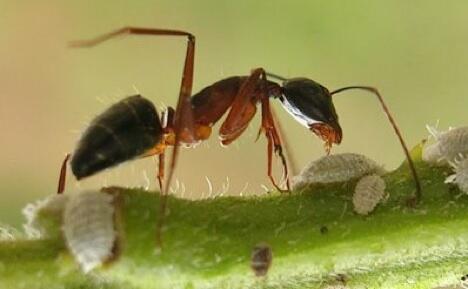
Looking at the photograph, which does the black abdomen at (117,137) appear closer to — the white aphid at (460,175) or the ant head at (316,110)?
the ant head at (316,110)

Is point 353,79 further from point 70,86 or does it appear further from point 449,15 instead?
point 70,86

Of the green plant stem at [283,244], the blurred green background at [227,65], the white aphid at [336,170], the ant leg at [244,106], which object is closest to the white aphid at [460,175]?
the green plant stem at [283,244]

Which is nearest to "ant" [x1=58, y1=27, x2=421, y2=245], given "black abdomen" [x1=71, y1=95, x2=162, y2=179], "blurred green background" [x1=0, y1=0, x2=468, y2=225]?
"black abdomen" [x1=71, y1=95, x2=162, y2=179]

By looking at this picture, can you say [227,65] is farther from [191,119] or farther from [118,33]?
[118,33]

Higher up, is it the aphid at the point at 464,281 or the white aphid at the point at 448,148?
the white aphid at the point at 448,148

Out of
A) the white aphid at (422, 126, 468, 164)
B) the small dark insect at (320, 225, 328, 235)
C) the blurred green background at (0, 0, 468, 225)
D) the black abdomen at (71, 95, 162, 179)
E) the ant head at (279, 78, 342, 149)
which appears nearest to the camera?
the small dark insect at (320, 225, 328, 235)

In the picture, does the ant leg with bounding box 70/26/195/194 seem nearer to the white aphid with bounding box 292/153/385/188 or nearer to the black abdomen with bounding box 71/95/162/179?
the black abdomen with bounding box 71/95/162/179
